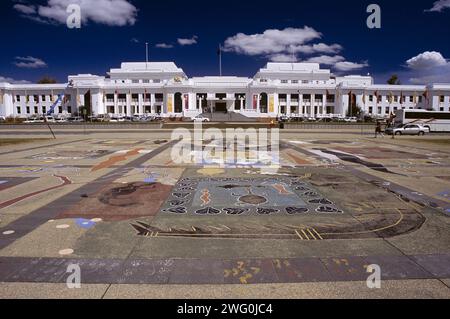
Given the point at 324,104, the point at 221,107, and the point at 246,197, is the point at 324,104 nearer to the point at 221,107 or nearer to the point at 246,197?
the point at 221,107

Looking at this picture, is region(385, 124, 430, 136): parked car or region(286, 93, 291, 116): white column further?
region(286, 93, 291, 116): white column

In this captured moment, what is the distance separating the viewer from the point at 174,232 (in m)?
6.17

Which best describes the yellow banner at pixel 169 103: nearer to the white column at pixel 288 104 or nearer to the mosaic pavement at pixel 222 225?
the white column at pixel 288 104

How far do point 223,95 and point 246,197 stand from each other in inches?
3423

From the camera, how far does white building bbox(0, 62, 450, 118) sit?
3563 inches

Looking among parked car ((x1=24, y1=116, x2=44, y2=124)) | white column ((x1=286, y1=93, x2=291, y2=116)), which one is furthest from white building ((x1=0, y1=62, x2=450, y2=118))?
parked car ((x1=24, y1=116, x2=44, y2=124))

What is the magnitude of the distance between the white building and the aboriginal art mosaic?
77.1 meters

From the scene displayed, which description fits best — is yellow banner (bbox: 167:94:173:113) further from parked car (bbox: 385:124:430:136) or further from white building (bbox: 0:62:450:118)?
parked car (bbox: 385:124:430:136)

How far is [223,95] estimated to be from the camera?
3679 inches

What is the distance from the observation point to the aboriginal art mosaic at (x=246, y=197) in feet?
25.0

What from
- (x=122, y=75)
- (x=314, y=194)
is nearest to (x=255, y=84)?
(x=122, y=75)

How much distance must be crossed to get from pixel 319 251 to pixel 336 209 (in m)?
2.65

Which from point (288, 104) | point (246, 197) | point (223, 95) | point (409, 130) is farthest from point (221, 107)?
point (246, 197)

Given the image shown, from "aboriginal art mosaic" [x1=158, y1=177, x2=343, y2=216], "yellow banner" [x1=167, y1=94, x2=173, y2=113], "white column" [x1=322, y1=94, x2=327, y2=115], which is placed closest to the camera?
"aboriginal art mosaic" [x1=158, y1=177, x2=343, y2=216]
